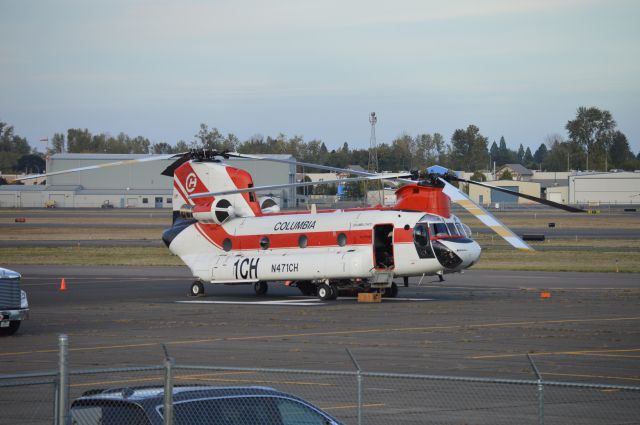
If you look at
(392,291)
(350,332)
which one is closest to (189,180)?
(392,291)

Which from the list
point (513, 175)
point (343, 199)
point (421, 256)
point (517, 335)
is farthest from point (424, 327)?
point (513, 175)

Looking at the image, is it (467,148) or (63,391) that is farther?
(467,148)

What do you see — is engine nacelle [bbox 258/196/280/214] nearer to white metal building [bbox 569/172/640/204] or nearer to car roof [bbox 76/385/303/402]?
car roof [bbox 76/385/303/402]

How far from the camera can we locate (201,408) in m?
8.58

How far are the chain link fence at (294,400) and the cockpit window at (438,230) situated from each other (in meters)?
14.1

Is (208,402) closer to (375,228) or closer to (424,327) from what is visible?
(424,327)

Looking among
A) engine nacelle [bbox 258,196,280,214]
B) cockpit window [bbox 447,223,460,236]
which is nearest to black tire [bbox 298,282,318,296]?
engine nacelle [bbox 258,196,280,214]

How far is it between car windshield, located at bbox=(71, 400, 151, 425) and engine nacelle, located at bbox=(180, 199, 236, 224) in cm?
2494

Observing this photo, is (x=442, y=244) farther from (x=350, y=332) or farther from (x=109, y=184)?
(x=109, y=184)

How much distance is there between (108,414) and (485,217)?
69.4ft

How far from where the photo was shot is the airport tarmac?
59.4 feet

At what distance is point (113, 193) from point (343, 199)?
122ft

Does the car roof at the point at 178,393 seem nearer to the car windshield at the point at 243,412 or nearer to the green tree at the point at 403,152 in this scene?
the car windshield at the point at 243,412

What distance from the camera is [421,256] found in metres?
29.9
